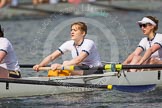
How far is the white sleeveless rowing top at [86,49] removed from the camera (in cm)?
1323

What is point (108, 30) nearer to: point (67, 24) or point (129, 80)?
point (67, 24)

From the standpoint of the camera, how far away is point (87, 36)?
24359mm

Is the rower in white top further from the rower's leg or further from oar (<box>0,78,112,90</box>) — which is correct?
the rower's leg

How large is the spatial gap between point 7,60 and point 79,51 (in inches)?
65.0

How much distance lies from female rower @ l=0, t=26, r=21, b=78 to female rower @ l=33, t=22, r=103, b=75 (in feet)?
1.77

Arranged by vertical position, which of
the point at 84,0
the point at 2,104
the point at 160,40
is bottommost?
the point at 2,104

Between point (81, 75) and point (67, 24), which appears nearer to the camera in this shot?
point (81, 75)

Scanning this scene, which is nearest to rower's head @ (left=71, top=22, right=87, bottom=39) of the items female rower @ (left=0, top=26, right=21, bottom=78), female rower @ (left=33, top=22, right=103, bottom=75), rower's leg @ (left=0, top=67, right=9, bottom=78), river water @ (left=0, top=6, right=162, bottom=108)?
female rower @ (left=33, top=22, right=103, bottom=75)

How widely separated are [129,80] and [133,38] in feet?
40.1

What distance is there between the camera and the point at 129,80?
1371 centimetres

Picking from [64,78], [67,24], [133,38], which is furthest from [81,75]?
[67,24]

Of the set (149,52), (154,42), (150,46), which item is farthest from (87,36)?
(149,52)

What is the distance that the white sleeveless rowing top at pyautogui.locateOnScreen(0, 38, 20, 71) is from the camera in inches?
484

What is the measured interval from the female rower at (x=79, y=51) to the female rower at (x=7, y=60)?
0.54m
